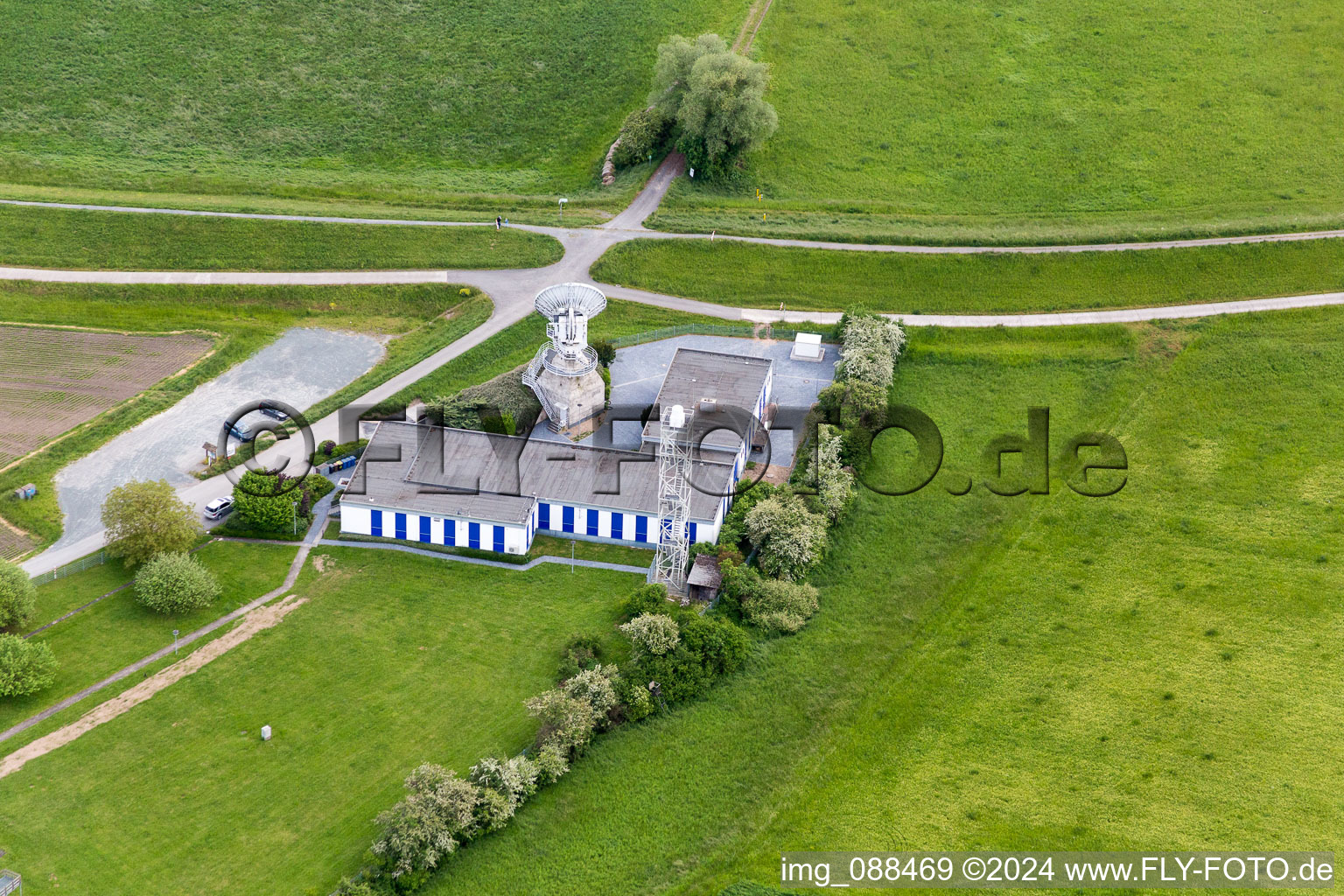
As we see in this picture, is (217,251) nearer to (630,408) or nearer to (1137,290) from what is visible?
(630,408)

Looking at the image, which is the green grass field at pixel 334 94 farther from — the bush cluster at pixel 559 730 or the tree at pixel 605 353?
the bush cluster at pixel 559 730

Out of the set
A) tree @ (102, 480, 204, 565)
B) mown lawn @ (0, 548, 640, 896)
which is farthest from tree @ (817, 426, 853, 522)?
tree @ (102, 480, 204, 565)

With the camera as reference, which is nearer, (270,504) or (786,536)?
(786,536)

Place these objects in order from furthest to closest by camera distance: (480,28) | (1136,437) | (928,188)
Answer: (480,28)
(928,188)
(1136,437)

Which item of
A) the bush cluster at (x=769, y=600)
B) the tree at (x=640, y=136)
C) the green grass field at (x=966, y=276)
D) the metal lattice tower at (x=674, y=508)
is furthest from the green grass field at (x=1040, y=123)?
the bush cluster at (x=769, y=600)

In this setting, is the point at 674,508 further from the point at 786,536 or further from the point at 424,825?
the point at 424,825

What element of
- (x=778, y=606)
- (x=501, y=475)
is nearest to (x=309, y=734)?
(x=501, y=475)

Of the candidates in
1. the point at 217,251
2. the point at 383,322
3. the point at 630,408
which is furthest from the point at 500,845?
the point at 217,251
